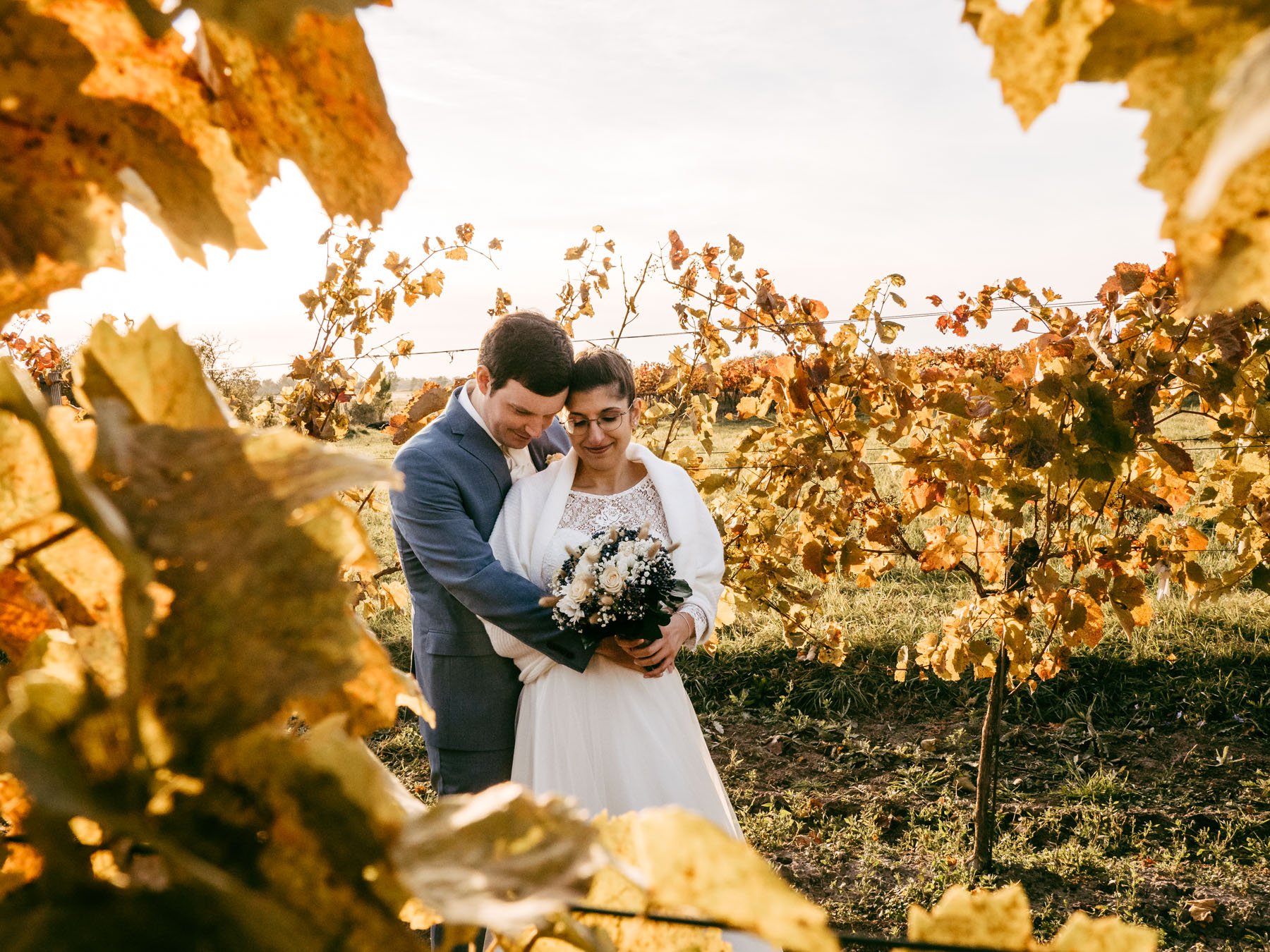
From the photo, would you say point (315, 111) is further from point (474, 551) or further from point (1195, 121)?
point (474, 551)

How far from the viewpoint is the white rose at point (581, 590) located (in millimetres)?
2822

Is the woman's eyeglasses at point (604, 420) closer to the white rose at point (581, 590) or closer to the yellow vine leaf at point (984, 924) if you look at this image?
the white rose at point (581, 590)

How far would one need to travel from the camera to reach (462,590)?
2961 mm

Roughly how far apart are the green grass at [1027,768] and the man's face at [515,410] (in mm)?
2348

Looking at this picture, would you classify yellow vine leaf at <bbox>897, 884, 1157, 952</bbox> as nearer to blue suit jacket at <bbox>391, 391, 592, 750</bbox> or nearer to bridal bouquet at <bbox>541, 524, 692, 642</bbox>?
bridal bouquet at <bbox>541, 524, 692, 642</bbox>

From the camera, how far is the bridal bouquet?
2820 millimetres

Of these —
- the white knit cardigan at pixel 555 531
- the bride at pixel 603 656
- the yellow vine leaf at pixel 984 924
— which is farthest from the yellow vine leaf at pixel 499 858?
the white knit cardigan at pixel 555 531

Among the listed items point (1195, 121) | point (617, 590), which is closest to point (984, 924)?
point (1195, 121)

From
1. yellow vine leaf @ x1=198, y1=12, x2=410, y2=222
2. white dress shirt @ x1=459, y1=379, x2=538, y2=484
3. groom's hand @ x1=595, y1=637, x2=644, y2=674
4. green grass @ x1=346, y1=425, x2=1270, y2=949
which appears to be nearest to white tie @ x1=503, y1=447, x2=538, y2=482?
white dress shirt @ x1=459, y1=379, x2=538, y2=484

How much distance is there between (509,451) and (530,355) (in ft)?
1.68

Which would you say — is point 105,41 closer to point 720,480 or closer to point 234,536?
point 234,536

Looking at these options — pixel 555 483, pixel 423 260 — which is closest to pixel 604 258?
pixel 423 260

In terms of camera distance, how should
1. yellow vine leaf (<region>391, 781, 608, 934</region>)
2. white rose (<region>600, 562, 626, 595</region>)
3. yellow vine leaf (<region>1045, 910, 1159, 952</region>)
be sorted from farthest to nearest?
white rose (<region>600, 562, 626, 595</region>), yellow vine leaf (<region>1045, 910, 1159, 952</region>), yellow vine leaf (<region>391, 781, 608, 934</region>)

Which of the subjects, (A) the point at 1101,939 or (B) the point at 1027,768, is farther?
(B) the point at 1027,768
